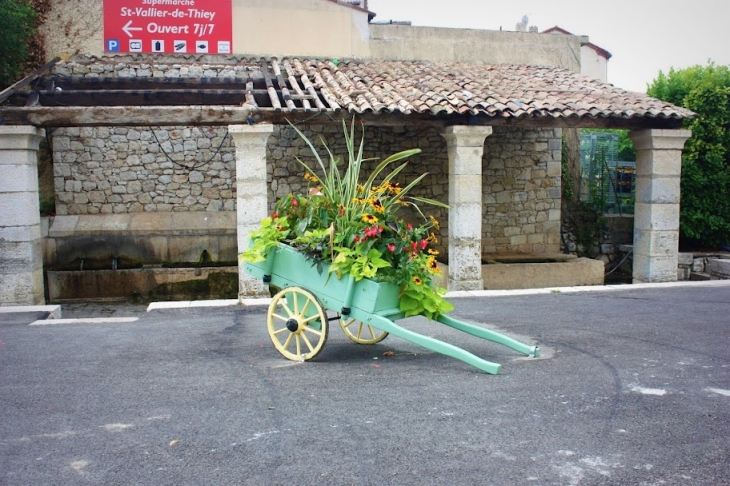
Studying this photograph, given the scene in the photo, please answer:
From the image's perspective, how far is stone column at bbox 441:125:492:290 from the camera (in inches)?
424

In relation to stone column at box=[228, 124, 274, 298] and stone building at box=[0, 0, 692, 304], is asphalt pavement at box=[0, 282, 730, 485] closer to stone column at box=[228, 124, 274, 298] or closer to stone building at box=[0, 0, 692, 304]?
stone column at box=[228, 124, 274, 298]

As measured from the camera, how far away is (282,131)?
47.2 feet

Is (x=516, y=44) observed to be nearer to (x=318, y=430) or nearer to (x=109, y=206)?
(x=109, y=206)

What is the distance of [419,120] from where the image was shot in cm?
1081

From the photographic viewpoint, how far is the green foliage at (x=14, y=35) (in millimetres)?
12413

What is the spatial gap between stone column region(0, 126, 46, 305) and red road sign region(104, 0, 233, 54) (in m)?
4.53

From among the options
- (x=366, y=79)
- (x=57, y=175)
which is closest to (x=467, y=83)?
(x=366, y=79)

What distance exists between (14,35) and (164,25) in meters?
2.69

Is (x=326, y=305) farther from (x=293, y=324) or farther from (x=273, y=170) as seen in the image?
(x=273, y=170)

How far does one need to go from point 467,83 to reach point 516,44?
163 inches

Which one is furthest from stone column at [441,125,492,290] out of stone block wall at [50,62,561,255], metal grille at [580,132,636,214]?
metal grille at [580,132,636,214]

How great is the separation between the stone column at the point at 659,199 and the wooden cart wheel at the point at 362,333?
260 inches

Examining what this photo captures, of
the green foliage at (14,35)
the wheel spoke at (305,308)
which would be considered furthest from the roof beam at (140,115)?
the wheel spoke at (305,308)

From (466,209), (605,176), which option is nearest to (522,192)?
(605,176)
